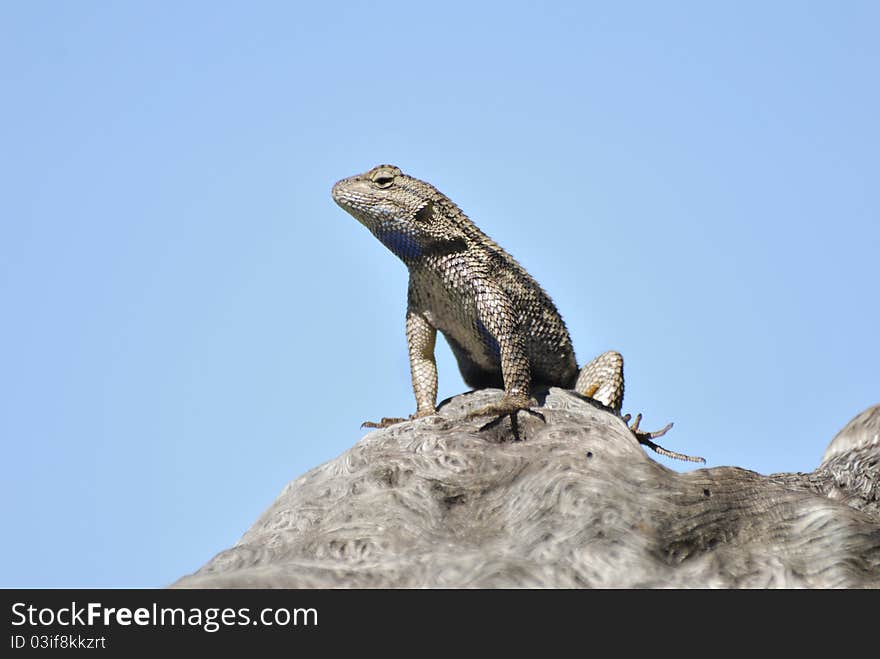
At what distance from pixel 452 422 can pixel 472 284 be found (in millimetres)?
1779

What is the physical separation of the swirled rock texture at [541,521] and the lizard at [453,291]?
142 centimetres

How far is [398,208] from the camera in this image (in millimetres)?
13648

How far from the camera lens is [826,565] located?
31.1 feet

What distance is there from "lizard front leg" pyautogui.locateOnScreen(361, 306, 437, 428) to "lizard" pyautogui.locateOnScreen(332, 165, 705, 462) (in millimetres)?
11

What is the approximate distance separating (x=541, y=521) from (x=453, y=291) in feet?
13.6

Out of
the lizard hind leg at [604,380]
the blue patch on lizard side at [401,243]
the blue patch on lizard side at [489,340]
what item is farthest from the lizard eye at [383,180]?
the lizard hind leg at [604,380]

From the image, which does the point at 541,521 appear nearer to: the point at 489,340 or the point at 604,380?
the point at 489,340

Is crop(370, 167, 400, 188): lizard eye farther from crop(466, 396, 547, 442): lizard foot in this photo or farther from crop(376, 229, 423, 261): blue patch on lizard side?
crop(466, 396, 547, 442): lizard foot

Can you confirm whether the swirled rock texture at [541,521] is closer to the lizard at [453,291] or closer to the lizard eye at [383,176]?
the lizard at [453,291]

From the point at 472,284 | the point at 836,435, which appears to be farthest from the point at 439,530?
the point at 836,435

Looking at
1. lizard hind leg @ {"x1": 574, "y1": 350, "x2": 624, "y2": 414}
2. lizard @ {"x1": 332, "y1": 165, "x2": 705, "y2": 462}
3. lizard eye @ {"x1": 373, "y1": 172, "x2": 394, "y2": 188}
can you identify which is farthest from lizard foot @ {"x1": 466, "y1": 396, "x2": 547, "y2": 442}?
lizard eye @ {"x1": 373, "y1": 172, "x2": 394, "y2": 188}

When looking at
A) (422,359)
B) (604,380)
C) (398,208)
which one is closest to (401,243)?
(398,208)

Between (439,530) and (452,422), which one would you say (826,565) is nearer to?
(439,530)

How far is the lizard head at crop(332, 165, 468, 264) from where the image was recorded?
1365cm
